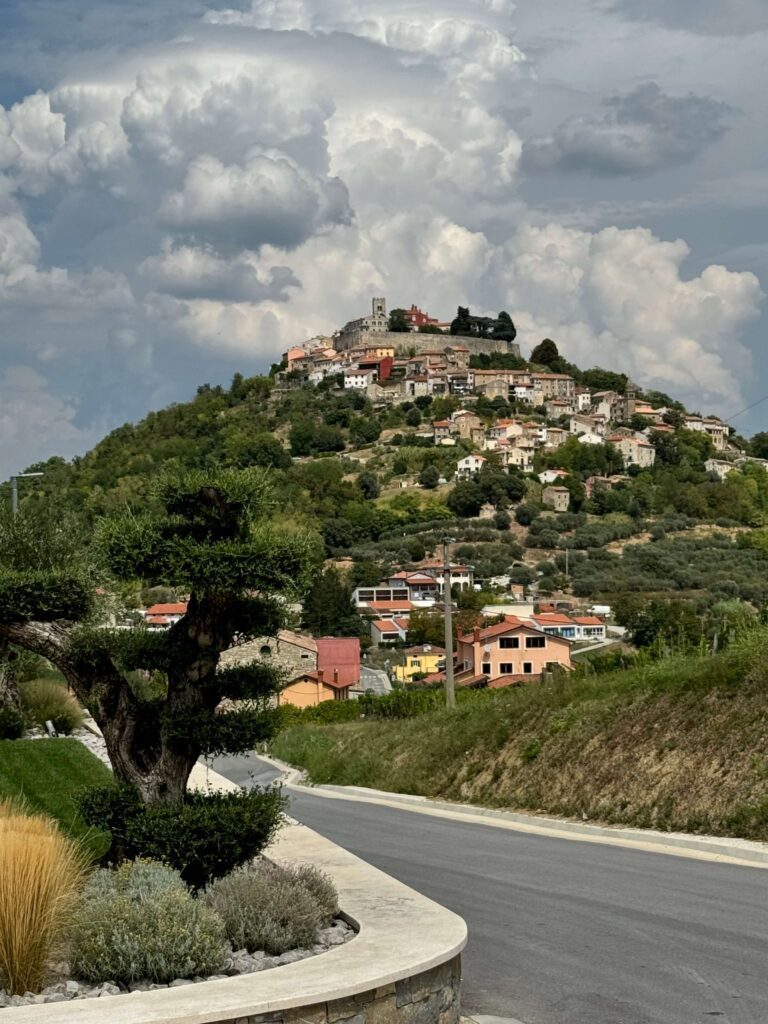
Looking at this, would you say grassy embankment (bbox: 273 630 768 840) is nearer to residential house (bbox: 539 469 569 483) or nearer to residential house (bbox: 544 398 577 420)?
residential house (bbox: 539 469 569 483)

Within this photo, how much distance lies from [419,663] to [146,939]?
75.6 metres

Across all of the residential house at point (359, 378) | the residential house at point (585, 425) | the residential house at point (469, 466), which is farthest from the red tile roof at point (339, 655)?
the residential house at point (359, 378)

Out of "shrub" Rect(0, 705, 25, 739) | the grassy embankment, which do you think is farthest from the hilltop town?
"shrub" Rect(0, 705, 25, 739)

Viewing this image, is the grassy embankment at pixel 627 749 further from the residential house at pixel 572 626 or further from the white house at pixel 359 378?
the white house at pixel 359 378

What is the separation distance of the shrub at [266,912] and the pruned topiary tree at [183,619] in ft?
5.49

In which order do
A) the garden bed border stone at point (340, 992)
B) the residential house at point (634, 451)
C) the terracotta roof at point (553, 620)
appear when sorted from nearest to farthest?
the garden bed border stone at point (340, 992) < the terracotta roof at point (553, 620) < the residential house at point (634, 451)

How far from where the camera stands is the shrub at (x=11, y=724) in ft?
70.0

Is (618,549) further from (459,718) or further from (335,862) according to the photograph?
(335,862)

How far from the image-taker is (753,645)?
1661cm

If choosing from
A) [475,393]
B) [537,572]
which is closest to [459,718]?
[537,572]

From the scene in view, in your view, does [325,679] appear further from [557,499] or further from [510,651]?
[557,499]

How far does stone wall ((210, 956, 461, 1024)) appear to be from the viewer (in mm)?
6008

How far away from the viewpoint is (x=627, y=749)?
17016 millimetres

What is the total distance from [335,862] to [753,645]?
802 cm
